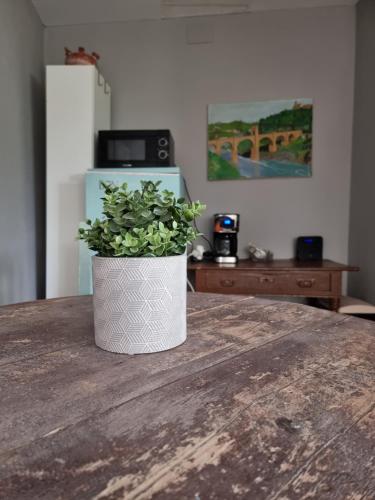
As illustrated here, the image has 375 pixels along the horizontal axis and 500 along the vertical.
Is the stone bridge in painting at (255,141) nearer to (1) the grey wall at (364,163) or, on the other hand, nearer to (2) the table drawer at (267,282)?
(1) the grey wall at (364,163)

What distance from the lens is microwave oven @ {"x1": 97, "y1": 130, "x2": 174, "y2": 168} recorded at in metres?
2.14

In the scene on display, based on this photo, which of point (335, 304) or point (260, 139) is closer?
point (335, 304)

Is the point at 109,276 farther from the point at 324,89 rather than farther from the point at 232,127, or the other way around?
the point at 324,89

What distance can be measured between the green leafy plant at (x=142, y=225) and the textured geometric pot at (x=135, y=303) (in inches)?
1.0

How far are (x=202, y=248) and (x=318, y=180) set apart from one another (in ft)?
3.45

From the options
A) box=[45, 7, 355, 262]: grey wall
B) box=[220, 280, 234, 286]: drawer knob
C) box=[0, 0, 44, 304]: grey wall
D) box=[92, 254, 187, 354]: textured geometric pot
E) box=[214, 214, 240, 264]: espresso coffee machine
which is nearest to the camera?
box=[92, 254, 187, 354]: textured geometric pot

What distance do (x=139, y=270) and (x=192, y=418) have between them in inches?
10.7

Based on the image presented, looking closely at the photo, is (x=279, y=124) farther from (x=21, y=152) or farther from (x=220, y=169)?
(x=21, y=152)

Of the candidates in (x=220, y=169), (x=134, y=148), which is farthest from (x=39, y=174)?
(x=220, y=169)

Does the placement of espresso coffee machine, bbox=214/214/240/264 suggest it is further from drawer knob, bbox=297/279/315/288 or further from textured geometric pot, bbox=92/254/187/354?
textured geometric pot, bbox=92/254/187/354

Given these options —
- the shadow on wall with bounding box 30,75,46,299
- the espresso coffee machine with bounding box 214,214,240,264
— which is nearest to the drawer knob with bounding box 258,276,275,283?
the espresso coffee machine with bounding box 214,214,240,264

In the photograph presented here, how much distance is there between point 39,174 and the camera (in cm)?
245

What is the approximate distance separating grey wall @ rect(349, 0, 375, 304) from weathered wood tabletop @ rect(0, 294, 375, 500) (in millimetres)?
1768

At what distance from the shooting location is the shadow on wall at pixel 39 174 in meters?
2.38
